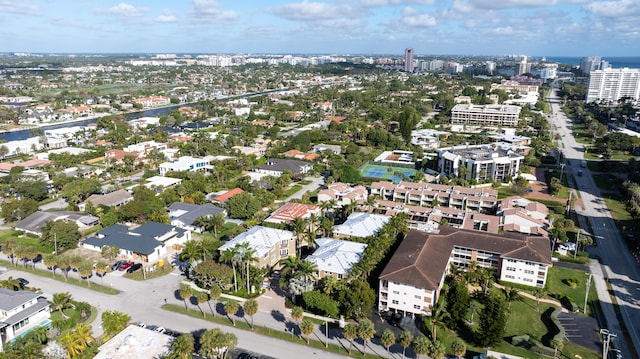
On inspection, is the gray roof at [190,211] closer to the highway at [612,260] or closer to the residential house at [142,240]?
the residential house at [142,240]

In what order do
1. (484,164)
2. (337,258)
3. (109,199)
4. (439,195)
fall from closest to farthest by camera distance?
(337,258), (109,199), (439,195), (484,164)

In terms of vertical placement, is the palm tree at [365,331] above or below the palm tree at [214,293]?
above

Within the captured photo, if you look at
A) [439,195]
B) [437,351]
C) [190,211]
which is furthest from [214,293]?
[439,195]

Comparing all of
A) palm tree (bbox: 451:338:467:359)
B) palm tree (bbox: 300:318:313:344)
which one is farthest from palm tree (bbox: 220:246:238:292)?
palm tree (bbox: 451:338:467:359)

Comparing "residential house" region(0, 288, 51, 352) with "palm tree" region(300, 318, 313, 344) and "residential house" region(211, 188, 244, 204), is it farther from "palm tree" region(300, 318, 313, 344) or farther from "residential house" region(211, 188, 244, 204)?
"residential house" region(211, 188, 244, 204)

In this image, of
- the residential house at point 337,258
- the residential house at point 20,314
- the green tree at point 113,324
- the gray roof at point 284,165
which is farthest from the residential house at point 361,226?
the residential house at point 20,314

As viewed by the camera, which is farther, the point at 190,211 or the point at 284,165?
the point at 284,165

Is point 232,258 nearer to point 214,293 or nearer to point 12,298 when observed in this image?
point 214,293
